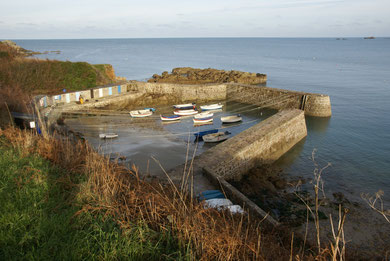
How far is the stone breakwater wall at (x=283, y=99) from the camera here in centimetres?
2825

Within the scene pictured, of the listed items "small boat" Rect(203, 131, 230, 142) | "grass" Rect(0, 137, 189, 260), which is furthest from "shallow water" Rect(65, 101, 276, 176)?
"grass" Rect(0, 137, 189, 260)

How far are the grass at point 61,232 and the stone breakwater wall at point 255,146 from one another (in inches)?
278

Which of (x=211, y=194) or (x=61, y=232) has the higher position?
(x=61, y=232)

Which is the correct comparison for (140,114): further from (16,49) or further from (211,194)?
(16,49)

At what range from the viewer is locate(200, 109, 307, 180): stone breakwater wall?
1314cm

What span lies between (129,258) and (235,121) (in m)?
23.4

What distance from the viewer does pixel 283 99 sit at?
29.7 metres

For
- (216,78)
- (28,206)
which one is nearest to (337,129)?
(216,78)

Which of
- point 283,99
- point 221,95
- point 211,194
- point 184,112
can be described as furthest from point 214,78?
point 211,194

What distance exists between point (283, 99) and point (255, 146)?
1620cm

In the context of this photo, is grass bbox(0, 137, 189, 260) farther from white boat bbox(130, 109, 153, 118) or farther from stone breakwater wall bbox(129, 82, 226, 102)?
stone breakwater wall bbox(129, 82, 226, 102)

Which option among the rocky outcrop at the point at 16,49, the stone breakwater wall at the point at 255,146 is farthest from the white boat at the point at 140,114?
the rocky outcrop at the point at 16,49

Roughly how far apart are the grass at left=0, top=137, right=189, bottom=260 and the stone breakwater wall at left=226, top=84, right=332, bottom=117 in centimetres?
2793

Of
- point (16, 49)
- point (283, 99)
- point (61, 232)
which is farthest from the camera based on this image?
point (16, 49)
